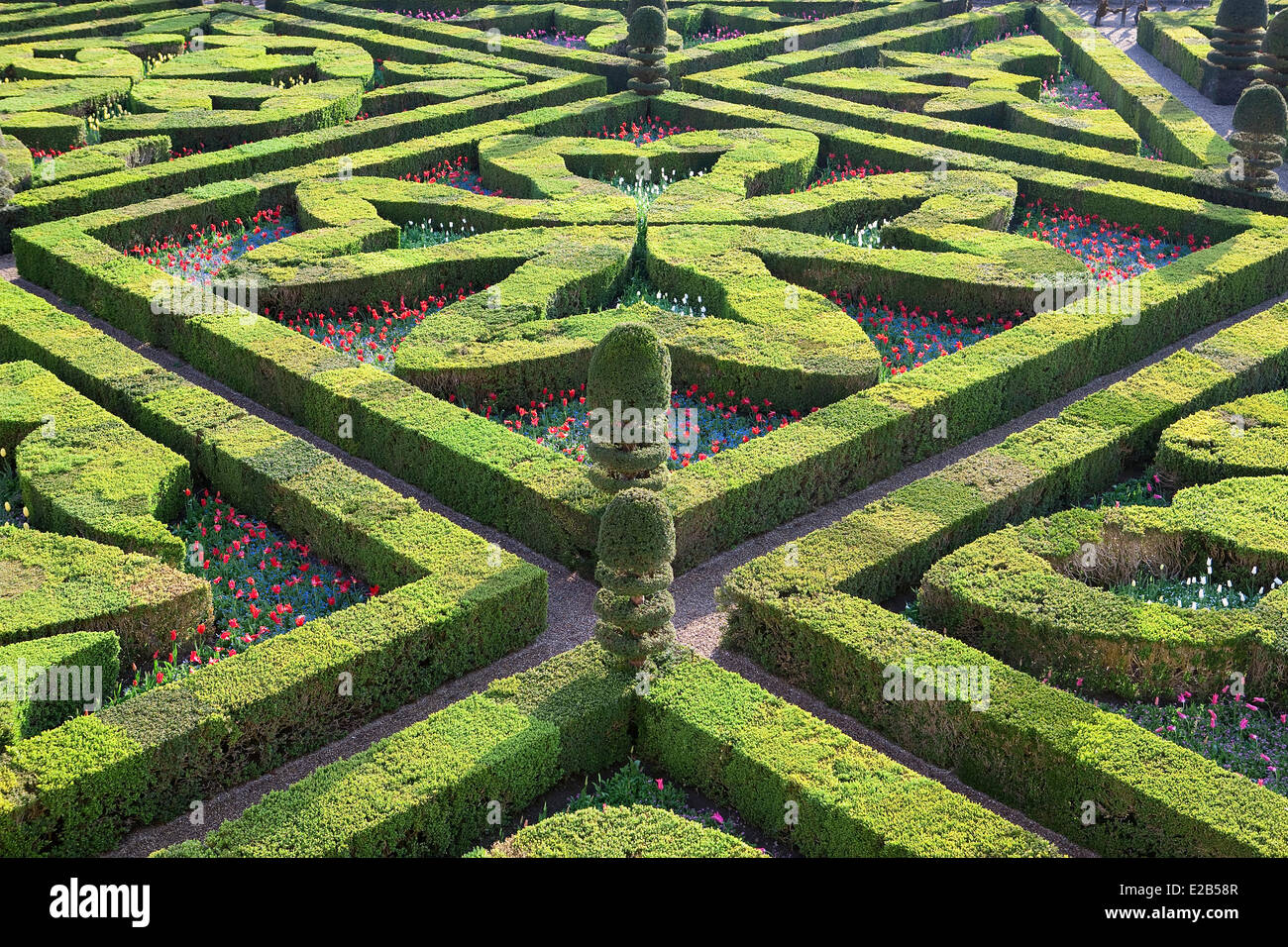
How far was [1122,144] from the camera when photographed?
69.4 ft

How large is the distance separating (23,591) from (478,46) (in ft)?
65.4

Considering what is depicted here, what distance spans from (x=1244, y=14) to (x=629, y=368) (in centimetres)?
2103

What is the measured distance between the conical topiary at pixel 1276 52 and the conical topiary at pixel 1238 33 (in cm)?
125

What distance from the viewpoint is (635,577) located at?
356 inches

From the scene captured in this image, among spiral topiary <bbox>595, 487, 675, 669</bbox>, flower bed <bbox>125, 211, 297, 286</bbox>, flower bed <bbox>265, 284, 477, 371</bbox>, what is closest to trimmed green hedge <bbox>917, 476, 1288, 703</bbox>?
spiral topiary <bbox>595, 487, 675, 669</bbox>

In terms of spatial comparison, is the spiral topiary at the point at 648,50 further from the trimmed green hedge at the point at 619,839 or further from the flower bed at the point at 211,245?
the trimmed green hedge at the point at 619,839

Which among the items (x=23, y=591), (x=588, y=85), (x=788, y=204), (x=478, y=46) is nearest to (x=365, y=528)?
(x=23, y=591)

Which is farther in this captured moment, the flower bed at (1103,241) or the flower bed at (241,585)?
the flower bed at (1103,241)

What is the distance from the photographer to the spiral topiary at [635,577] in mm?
8820

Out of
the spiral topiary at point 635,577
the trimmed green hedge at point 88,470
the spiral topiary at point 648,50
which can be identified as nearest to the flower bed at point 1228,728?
the spiral topiary at point 635,577

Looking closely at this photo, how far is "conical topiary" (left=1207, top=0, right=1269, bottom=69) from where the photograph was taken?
24984 mm

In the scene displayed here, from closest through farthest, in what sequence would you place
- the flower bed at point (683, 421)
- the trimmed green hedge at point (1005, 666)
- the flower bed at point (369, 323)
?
the trimmed green hedge at point (1005, 666)
the flower bed at point (683, 421)
the flower bed at point (369, 323)

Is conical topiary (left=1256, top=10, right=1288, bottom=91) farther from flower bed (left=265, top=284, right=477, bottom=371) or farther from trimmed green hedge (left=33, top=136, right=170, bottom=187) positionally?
trimmed green hedge (left=33, top=136, right=170, bottom=187)
